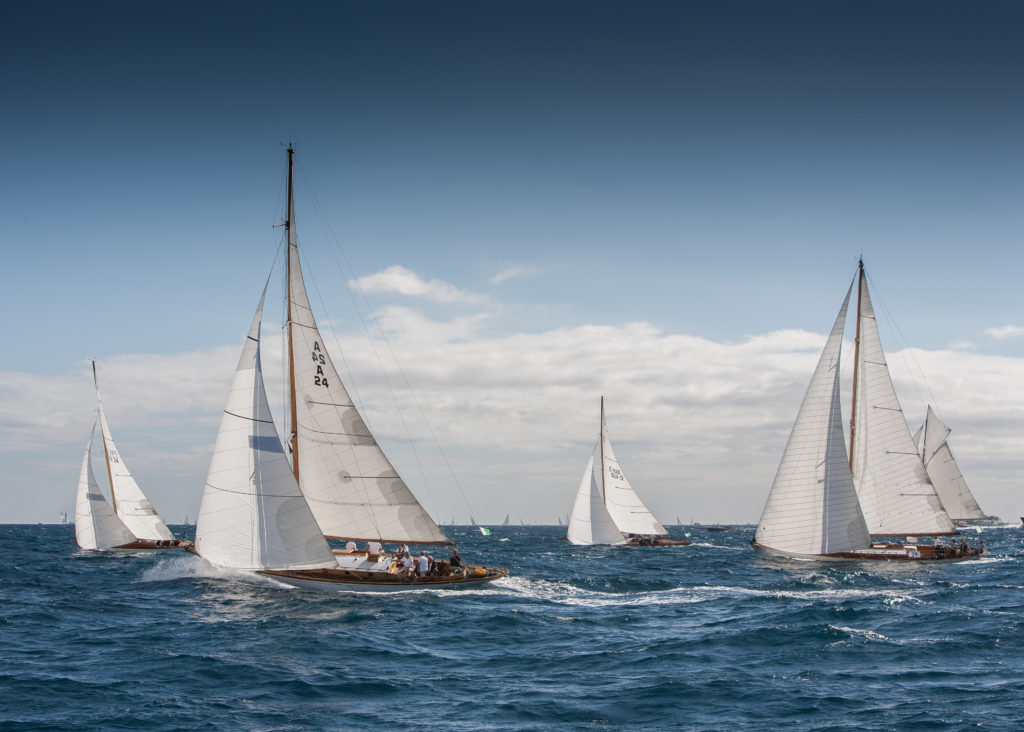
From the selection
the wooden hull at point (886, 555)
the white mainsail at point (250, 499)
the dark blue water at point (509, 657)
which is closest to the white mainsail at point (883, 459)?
the wooden hull at point (886, 555)

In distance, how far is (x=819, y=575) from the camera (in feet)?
131

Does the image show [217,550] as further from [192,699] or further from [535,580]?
[535,580]

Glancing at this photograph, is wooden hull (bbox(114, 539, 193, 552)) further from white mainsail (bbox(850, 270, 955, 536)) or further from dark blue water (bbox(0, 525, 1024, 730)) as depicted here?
white mainsail (bbox(850, 270, 955, 536))

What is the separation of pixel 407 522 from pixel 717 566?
24508 mm

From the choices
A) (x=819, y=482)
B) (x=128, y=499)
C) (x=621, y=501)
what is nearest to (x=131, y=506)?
(x=128, y=499)

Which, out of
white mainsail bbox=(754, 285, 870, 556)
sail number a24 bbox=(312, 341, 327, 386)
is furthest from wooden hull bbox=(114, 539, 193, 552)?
white mainsail bbox=(754, 285, 870, 556)

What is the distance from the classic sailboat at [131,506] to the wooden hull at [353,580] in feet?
108

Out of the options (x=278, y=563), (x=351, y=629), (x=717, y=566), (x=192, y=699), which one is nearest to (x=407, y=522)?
(x=278, y=563)

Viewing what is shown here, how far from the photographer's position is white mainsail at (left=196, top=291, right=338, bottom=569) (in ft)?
96.6

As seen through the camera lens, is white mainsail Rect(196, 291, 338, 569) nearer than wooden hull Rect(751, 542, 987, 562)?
Yes

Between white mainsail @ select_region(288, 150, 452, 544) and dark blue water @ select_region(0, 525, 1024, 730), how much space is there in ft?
10.8

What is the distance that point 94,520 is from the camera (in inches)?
2304

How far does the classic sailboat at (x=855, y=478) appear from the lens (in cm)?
4375

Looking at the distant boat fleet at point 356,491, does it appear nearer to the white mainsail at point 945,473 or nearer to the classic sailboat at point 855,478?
the classic sailboat at point 855,478
